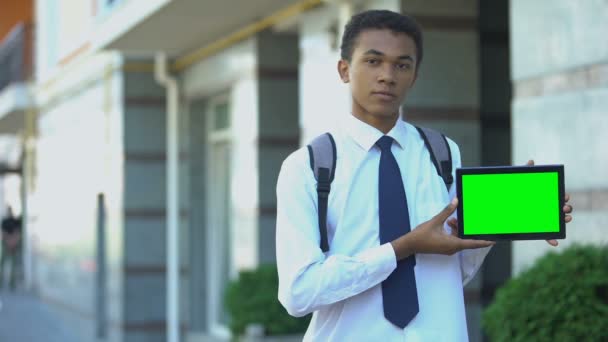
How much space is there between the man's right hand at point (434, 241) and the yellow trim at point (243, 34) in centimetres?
653

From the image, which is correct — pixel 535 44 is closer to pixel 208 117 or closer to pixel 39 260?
pixel 208 117

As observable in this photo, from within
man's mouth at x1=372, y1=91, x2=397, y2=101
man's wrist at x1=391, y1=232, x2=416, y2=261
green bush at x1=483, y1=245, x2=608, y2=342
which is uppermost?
man's mouth at x1=372, y1=91, x2=397, y2=101

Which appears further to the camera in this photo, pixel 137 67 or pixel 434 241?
pixel 137 67

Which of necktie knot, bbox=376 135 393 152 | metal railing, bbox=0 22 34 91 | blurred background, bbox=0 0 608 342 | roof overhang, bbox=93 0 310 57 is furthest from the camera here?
metal railing, bbox=0 22 34 91

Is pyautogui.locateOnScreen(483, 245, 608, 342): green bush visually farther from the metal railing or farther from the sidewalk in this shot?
the metal railing

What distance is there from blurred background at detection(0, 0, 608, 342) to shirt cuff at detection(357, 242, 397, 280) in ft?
1.09

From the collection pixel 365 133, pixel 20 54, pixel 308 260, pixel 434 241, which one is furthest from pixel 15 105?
pixel 434 241

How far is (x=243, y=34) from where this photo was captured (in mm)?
11039

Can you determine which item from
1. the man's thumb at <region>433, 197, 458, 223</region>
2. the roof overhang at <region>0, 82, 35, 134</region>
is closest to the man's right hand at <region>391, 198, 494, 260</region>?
the man's thumb at <region>433, 197, 458, 223</region>

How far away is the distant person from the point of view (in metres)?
25.0

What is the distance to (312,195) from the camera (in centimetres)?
294

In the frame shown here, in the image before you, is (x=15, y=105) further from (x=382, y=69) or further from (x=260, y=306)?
(x=382, y=69)

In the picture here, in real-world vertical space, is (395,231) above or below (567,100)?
below

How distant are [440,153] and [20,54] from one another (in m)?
21.2
